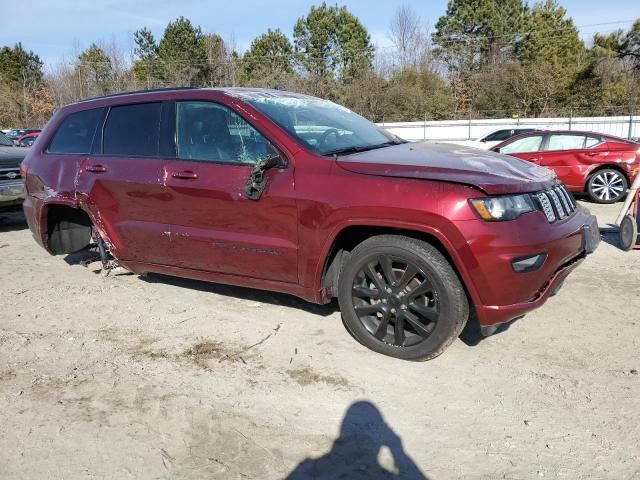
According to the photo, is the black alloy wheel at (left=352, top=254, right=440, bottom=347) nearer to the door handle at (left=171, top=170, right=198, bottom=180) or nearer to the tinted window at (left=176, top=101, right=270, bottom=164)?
the tinted window at (left=176, top=101, right=270, bottom=164)

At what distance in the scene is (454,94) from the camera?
143 feet

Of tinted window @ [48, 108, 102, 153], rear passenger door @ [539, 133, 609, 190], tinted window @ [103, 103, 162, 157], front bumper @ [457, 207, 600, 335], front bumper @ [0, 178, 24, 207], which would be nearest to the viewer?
front bumper @ [457, 207, 600, 335]

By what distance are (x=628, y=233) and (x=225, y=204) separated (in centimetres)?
475

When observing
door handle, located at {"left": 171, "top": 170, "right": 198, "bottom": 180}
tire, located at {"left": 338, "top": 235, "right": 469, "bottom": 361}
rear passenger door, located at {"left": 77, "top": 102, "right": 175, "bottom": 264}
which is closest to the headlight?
tire, located at {"left": 338, "top": 235, "right": 469, "bottom": 361}

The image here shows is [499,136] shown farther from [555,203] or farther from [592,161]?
[555,203]

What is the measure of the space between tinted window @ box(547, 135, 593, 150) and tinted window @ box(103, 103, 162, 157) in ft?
27.2

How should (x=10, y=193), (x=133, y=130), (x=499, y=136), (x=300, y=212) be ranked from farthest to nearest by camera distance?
(x=499, y=136) < (x=10, y=193) < (x=133, y=130) < (x=300, y=212)

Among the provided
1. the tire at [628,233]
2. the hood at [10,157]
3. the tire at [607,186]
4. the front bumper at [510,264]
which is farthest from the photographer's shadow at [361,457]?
the tire at [607,186]

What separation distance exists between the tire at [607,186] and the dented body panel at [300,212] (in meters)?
6.60

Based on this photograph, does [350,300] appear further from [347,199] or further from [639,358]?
[639,358]

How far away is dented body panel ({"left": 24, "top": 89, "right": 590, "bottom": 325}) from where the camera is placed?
3.21m

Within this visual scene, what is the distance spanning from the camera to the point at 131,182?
4.45 metres

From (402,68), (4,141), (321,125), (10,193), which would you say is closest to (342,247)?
(321,125)

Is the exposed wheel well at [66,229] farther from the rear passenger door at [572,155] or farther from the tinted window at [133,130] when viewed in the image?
the rear passenger door at [572,155]
